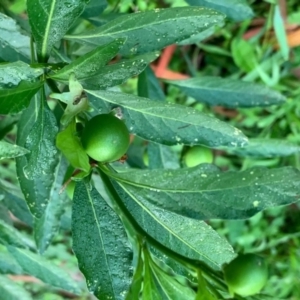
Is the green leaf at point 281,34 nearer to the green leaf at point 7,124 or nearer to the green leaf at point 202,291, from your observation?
the green leaf at point 7,124

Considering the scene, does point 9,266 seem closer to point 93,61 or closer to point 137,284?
point 137,284

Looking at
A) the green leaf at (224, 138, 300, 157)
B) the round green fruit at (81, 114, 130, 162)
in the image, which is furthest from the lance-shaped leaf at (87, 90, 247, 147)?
the green leaf at (224, 138, 300, 157)

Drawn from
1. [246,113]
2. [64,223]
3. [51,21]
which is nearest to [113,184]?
[51,21]

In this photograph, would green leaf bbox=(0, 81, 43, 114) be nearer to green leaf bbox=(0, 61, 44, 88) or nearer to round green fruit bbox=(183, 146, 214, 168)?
green leaf bbox=(0, 61, 44, 88)

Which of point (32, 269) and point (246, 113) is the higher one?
point (32, 269)

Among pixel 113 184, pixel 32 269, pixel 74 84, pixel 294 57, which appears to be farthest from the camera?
pixel 294 57

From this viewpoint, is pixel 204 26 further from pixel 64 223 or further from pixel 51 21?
pixel 64 223

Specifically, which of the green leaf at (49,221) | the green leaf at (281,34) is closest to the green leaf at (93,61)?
the green leaf at (49,221)
